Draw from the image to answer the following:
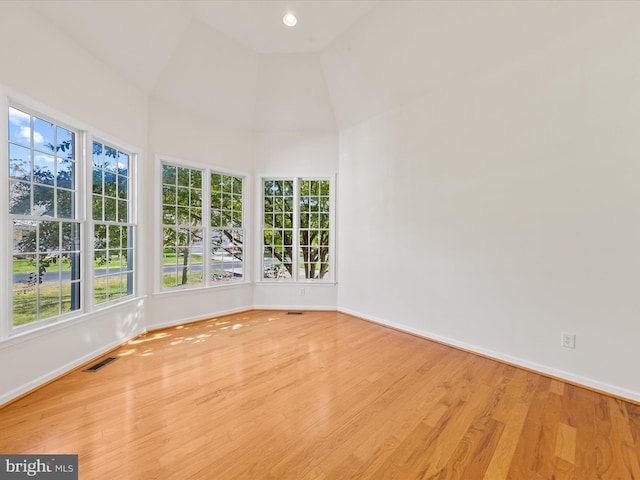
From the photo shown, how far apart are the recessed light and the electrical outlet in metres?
4.38

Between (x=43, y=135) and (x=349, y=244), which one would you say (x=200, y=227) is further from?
(x=349, y=244)

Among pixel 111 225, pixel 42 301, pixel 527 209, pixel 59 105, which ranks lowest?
pixel 42 301

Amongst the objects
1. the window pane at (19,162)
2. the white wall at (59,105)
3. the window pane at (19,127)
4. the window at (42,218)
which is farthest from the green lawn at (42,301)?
the window pane at (19,127)

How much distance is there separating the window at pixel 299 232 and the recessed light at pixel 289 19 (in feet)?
7.16

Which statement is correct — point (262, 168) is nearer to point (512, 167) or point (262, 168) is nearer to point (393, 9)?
point (393, 9)

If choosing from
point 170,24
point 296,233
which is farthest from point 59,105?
point 296,233

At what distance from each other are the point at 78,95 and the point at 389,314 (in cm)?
441

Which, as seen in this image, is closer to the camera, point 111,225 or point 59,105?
point 59,105

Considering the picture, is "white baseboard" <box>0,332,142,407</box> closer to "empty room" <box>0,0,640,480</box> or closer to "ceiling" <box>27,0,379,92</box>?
"empty room" <box>0,0,640,480</box>

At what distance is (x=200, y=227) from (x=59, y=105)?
210 centimetres

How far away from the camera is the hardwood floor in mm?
1597

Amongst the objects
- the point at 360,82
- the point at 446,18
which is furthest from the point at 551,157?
the point at 360,82

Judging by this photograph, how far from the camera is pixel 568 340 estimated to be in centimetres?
258

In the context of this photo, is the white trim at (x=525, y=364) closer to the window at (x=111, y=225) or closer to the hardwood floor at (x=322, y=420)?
the hardwood floor at (x=322, y=420)
